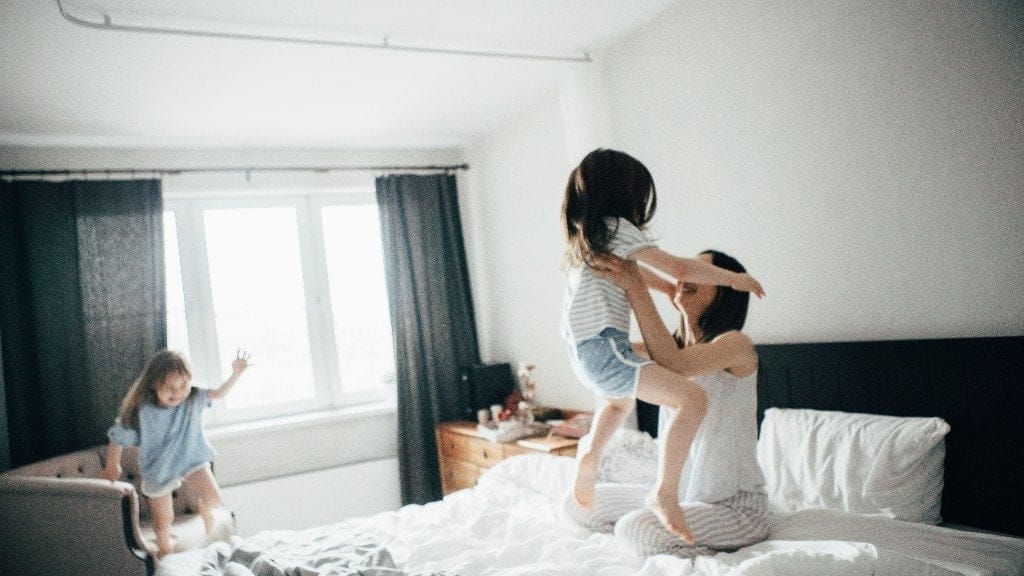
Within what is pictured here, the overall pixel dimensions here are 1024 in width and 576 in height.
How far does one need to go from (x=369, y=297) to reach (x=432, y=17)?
7.90 feet

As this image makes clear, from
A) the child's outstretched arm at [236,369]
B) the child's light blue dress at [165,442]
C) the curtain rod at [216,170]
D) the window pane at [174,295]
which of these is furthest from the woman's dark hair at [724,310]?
the window pane at [174,295]

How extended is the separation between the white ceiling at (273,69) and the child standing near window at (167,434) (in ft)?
4.33

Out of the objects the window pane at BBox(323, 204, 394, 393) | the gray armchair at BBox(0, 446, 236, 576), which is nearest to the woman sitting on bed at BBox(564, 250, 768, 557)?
the gray armchair at BBox(0, 446, 236, 576)

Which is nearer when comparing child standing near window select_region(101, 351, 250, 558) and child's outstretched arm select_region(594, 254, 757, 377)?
child's outstretched arm select_region(594, 254, 757, 377)

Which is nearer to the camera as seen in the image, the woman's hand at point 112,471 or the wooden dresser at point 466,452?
the woman's hand at point 112,471

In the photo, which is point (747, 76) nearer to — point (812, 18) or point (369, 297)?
point (812, 18)

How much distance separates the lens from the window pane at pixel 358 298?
184 inches

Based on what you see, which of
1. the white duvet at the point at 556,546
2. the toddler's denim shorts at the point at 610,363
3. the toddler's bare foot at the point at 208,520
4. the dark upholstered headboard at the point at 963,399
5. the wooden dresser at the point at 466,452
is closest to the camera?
the white duvet at the point at 556,546

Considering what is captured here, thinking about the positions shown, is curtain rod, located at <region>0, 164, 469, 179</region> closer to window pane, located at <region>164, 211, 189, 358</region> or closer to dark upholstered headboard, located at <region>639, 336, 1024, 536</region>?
window pane, located at <region>164, 211, 189, 358</region>

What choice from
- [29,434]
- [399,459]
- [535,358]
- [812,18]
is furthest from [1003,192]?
[29,434]

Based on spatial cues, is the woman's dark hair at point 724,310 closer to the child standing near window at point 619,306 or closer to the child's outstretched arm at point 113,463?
the child standing near window at point 619,306

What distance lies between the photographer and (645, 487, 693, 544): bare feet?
5.42ft

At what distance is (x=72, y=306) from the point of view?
3.74 meters

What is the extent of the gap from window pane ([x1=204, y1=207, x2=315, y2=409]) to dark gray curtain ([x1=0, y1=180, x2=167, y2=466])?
489mm
